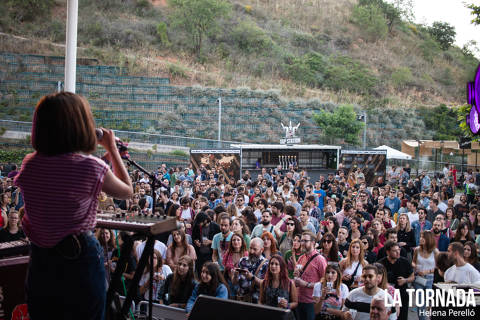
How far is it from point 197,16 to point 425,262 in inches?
1729

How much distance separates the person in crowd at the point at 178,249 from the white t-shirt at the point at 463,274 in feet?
9.80

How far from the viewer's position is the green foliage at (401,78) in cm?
4916

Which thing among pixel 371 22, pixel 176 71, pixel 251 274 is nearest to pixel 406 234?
pixel 251 274

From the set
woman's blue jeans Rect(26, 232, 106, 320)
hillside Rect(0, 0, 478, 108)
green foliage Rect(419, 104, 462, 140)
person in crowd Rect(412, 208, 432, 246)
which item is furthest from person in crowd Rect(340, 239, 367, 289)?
green foliage Rect(419, 104, 462, 140)

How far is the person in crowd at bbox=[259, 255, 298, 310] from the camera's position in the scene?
464 cm

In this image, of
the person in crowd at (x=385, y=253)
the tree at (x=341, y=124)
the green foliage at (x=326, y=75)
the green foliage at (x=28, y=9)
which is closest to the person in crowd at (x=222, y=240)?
the person in crowd at (x=385, y=253)

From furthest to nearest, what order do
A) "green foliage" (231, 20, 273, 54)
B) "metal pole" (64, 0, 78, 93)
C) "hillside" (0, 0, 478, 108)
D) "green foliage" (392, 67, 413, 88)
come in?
"green foliage" (392, 67, 413, 88) < "green foliage" (231, 20, 273, 54) < "hillside" (0, 0, 478, 108) < "metal pole" (64, 0, 78, 93)

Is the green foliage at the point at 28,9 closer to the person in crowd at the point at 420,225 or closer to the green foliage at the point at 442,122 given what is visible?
the green foliage at the point at 442,122

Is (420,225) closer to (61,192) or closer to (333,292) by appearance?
(333,292)

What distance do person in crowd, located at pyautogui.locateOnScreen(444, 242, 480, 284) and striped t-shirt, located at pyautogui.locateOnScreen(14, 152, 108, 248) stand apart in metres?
4.58

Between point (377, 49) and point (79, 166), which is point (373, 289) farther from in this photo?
point (377, 49)

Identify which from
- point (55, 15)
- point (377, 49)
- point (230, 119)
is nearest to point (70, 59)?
point (230, 119)

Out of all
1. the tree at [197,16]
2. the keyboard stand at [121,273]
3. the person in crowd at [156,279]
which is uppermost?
the tree at [197,16]

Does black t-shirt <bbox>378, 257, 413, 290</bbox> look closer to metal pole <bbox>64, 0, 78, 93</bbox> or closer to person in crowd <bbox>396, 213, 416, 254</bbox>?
person in crowd <bbox>396, 213, 416, 254</bbox>
